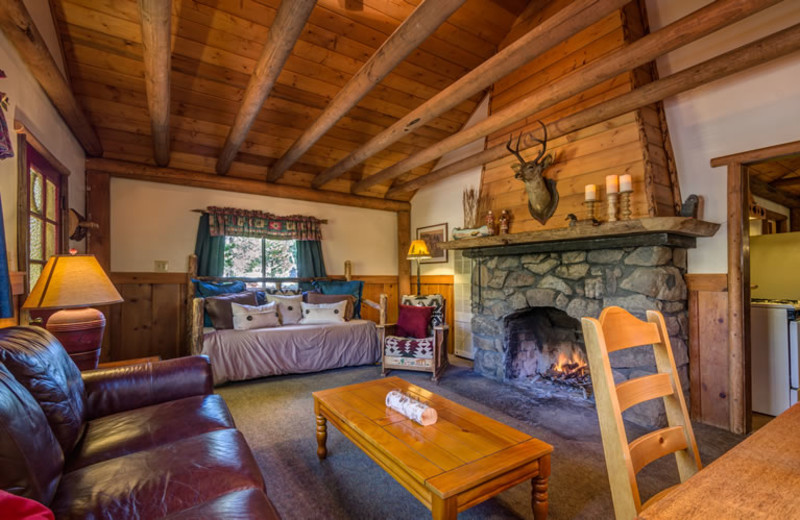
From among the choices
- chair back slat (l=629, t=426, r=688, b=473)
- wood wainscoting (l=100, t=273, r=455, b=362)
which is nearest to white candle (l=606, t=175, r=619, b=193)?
chair back slat (l=629, t=426, r=688, b=473)

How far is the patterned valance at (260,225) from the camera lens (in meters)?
4.53

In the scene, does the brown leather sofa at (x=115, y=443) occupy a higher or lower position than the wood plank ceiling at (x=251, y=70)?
lower

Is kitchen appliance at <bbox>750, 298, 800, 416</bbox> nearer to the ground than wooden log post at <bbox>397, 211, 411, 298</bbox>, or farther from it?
nearer to the ground

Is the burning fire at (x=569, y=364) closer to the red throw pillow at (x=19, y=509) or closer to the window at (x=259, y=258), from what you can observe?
the window at (x=259, y=258)

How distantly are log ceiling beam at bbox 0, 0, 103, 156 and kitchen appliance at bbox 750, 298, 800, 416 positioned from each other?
489 cm

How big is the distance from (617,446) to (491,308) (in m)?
3.07

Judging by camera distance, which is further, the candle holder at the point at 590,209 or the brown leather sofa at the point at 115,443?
the candle holder at the point at 590,209

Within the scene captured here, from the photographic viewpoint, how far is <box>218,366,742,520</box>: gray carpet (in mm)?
1794

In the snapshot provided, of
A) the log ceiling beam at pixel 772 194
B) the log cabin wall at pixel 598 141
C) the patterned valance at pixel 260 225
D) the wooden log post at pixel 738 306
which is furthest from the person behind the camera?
the patterned valance at pixel 260 225

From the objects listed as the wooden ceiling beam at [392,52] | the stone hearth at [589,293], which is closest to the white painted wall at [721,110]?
the stone hearth at [589,293]

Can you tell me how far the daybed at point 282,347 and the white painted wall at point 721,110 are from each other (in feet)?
10.1

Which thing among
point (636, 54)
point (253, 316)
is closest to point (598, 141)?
point (636, 54)

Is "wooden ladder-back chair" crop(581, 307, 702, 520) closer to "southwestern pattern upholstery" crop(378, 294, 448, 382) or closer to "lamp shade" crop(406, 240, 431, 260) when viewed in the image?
"southwestern pattern upholstery" crop(378, 294, 448, 382)

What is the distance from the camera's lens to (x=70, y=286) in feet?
7.33
